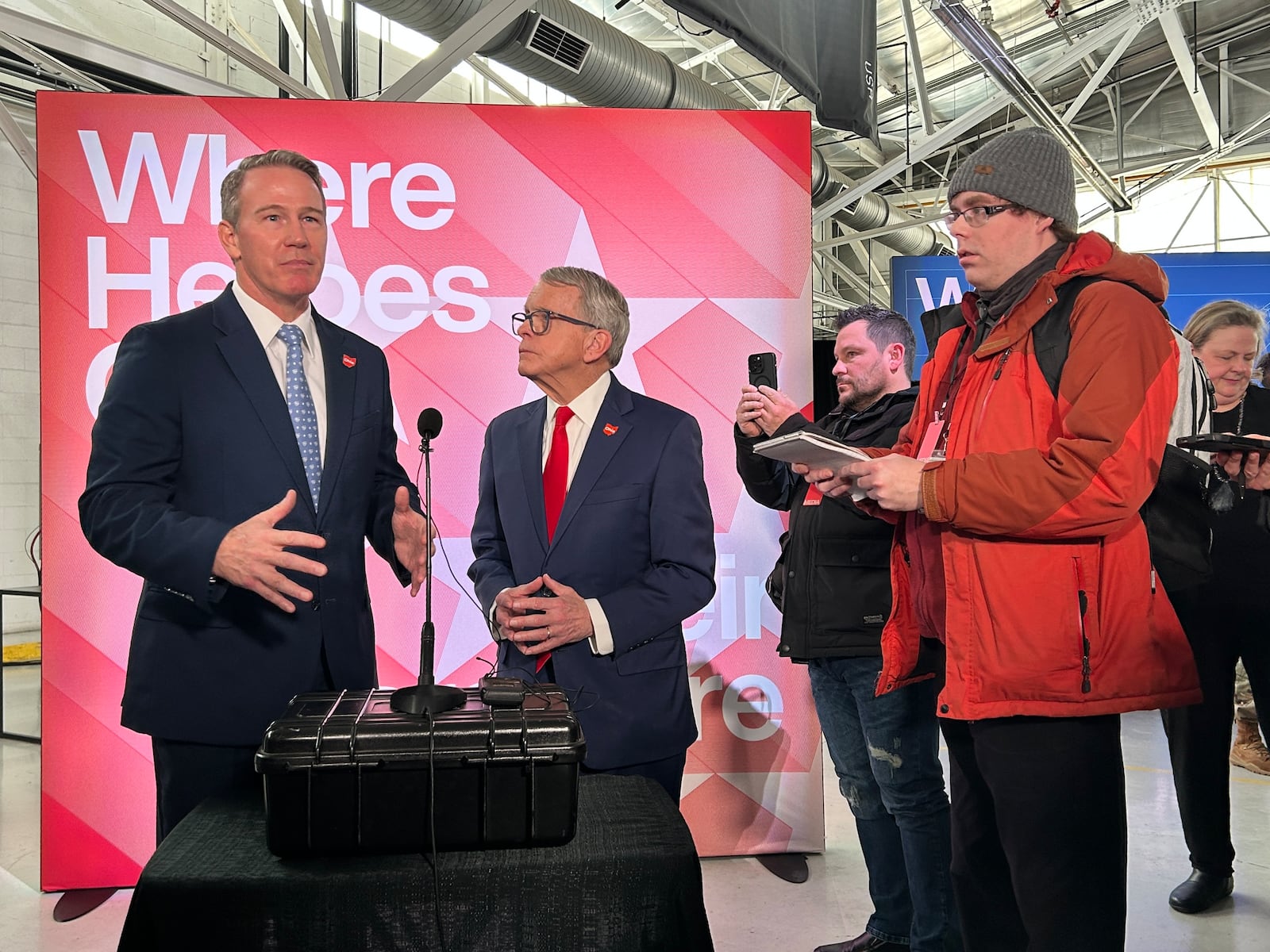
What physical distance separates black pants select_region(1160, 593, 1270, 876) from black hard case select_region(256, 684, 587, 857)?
2.47 m

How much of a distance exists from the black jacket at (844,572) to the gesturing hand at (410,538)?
3.29ft

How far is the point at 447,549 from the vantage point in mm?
3236

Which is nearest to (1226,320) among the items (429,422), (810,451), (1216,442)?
(1216,442)

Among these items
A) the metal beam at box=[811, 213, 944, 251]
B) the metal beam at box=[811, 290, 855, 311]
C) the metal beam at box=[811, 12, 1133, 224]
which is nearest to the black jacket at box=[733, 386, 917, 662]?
the metal beam at box=[811, 12, 1133, 224]

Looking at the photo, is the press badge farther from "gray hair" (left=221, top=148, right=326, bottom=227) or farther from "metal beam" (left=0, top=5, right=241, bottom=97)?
"metal beam" (left=0, top=5, right=241, bottom=97)

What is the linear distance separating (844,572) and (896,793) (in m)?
0.55

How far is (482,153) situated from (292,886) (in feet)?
8.16

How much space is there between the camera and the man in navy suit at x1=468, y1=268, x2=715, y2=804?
7.80 ft

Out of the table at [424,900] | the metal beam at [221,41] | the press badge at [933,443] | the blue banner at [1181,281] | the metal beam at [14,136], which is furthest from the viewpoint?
the blue banner at [1181,281]

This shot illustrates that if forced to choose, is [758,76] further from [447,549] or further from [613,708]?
[613,708]

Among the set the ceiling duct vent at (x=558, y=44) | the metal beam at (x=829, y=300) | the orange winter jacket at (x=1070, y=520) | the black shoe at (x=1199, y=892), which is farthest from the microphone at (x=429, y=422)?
the metal beam at (x=829, y=300)

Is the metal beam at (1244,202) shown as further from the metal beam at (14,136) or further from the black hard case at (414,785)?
the black hard case at (414,785)

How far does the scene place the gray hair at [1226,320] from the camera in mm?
3201

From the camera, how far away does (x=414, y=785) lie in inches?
55.2
